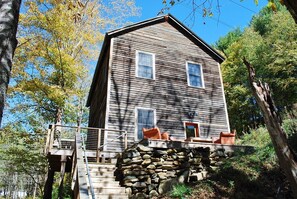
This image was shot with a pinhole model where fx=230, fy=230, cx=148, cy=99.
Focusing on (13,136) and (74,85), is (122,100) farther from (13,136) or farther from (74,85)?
(13,136)

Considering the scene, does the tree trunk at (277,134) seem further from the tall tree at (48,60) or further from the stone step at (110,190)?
the tall tree at (48,60)

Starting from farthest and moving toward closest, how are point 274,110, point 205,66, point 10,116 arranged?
point 10,116
point 205,66
point 274,110

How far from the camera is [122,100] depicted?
1087cm

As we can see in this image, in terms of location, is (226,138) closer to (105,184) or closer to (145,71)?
(105,184)

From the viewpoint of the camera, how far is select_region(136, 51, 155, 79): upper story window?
472 inches

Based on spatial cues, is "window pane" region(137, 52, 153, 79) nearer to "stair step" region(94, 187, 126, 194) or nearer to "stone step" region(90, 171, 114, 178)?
"stone step" region(90, 171, 114, 178)

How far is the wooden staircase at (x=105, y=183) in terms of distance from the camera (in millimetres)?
6164

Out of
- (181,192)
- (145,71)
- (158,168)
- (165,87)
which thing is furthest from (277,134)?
(145,71)

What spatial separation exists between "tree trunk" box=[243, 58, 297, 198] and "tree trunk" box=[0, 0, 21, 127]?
Result: 4.96 meters

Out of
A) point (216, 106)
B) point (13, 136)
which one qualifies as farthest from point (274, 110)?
point (13, 136)

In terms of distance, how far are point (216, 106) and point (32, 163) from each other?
500 inches

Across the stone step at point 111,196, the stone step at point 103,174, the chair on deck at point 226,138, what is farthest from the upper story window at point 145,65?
the stone step at point 111,196

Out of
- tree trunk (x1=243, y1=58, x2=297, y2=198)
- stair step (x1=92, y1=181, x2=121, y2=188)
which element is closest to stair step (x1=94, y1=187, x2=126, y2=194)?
stair step (x1=92, y1=181, x2=121, y2=188)

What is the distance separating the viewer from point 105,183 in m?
6.63
